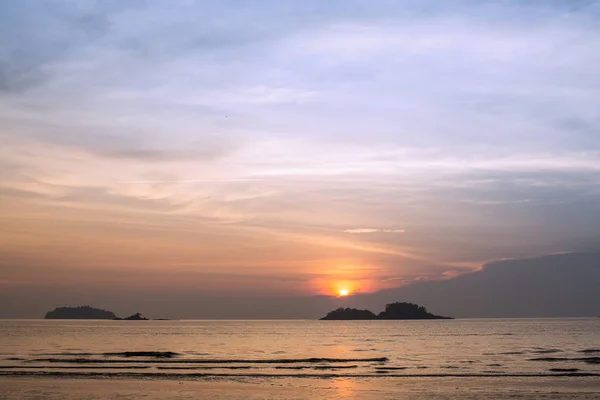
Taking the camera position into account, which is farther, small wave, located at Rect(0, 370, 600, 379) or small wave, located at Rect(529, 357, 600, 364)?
small wave, located at Rect(529, 357, 600, 364)

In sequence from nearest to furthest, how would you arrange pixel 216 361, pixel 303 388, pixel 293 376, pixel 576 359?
pixel 303 388 → pixel 293 376 → pixel 216 361 → pixel 576 359

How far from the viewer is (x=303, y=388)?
45.2m

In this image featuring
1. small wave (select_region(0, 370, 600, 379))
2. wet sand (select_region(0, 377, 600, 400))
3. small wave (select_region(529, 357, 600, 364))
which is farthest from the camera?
small wave (select_region(529, 357, 600, 364))

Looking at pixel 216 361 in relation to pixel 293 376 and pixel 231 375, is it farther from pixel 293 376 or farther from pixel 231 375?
pixel 293 376

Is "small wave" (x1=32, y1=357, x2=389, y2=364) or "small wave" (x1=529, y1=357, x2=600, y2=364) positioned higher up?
"small wave" (x1=32, y1=357, x2=389, y2=364)

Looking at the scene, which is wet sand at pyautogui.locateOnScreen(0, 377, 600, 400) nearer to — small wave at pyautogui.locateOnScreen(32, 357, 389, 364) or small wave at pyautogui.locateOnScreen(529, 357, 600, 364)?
small wave at pyautogui.locateOnScreen(32, 357, 389, 364)

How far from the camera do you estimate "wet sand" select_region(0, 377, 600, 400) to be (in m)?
41.3

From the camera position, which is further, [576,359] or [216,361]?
[576,359]

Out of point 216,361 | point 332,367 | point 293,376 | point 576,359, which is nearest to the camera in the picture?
point 293,376

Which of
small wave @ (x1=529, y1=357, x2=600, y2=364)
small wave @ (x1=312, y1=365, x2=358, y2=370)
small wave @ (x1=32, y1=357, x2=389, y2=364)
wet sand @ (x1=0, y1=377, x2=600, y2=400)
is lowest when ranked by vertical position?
wet sand @ (x1=0, y1=377, x2=600, y2=400)

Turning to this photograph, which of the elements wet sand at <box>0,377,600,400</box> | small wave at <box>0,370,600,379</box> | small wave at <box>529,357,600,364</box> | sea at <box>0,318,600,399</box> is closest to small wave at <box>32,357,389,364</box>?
sea at <box>0,318,600,399</box>

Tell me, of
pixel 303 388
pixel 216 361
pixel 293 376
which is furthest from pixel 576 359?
pixel 303 388

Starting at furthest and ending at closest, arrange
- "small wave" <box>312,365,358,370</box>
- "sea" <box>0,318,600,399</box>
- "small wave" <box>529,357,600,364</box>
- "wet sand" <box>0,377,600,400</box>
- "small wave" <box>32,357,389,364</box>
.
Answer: "small wave" <box>529,357,600,364</box>, "small wave" <box>32,357,389,364</box>, "small wave" <box>312,365,358,370</box>, "sea" <box>0,318,600,399</box>, "wet sand" <box>0,377,600,400</box>

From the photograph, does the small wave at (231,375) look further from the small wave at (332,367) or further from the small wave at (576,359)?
the small wave at (576,359)
